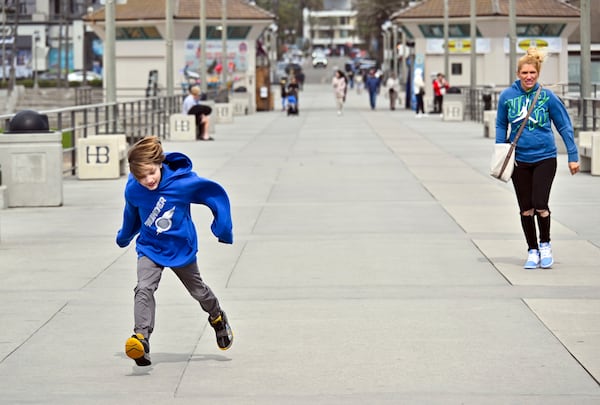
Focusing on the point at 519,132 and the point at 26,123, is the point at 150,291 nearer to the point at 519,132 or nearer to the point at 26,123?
the point at 519,132

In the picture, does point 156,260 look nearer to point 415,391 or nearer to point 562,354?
point 415,391

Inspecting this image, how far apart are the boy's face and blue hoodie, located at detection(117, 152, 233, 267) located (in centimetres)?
7

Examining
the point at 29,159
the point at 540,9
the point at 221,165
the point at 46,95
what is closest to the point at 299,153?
the point at 221,165

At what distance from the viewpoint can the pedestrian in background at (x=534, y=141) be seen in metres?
10.7

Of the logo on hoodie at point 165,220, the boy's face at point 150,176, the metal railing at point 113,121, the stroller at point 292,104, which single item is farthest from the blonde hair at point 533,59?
the stroller at point 292,104

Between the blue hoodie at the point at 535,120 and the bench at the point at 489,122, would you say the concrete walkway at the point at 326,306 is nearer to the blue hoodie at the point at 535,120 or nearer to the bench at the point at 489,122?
the blue hoodie at the point at 535,120

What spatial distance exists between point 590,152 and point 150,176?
608 inches

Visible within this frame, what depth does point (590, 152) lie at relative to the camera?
70.5 ft

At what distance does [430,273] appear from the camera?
10727 mm

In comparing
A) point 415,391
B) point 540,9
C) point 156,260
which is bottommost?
point 415,391

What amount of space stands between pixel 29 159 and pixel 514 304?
9021 millimetres

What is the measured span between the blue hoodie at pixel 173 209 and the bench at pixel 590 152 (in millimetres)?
14621

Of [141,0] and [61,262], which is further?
[141,0]

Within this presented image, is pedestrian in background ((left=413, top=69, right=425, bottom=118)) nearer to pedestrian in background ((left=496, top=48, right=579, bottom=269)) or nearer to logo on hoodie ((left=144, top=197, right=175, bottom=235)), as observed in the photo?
Result: pedestrian in background ((left=496, top=48, right=579, bottom=269))
